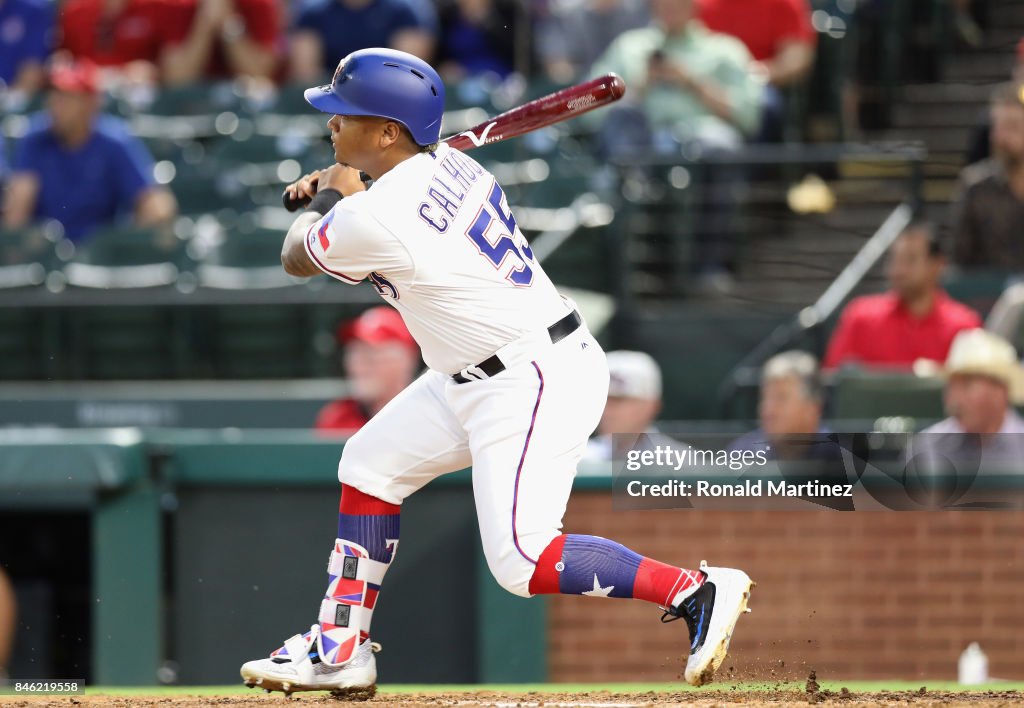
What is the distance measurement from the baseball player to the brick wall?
4.76 ft

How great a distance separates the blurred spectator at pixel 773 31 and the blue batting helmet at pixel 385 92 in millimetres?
4497

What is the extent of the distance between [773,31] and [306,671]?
17.5 ft

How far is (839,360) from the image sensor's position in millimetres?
6688

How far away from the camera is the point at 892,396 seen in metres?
6.02

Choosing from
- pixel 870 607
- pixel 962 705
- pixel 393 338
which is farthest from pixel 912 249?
pixel 962 705

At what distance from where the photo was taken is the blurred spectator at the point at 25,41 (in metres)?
9.48

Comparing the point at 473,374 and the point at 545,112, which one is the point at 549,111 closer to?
the point at 545,112

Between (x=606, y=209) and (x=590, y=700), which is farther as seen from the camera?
(x=606, y=209)

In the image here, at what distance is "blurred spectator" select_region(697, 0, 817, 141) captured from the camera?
8.12m

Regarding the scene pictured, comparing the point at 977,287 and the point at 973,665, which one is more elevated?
the point at 977,287

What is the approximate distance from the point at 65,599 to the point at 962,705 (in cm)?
313

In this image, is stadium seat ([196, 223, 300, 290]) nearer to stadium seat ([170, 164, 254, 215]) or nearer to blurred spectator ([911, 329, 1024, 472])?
stadium seat ([170, 164, 254, 215])

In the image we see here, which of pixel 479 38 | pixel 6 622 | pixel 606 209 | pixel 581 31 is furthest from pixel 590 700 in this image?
pixel 479 38

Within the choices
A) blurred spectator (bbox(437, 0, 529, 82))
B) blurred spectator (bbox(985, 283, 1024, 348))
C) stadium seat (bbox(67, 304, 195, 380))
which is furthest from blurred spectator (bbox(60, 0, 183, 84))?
blurred spectator (bbox(985, 283, 1024, 348))
